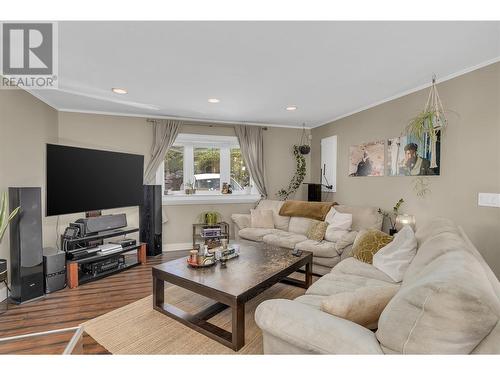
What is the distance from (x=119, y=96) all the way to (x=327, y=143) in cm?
344

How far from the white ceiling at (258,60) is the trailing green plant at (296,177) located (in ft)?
4.98

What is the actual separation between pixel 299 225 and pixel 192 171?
2.17m

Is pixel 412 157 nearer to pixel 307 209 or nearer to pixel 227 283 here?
pixel 307 209

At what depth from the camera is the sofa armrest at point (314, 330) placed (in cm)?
108

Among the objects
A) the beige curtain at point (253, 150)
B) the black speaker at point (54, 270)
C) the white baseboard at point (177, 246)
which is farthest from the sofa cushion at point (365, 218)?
the black speaker at point (54, 270)

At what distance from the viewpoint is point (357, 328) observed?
1173 mm

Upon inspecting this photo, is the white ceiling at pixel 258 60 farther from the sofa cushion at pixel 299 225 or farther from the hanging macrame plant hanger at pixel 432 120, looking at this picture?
the sofa cushion at pixel 299 225

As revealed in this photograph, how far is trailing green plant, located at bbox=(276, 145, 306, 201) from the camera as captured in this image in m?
5.05

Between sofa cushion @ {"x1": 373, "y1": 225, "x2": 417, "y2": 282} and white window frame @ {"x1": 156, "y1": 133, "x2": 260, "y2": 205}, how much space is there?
2.88 meters

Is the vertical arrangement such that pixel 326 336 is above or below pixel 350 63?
below

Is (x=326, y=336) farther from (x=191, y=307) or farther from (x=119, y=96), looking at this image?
(x=119, y=96)

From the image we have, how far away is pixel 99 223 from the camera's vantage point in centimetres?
331

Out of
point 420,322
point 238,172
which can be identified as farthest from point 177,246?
point 420,322
